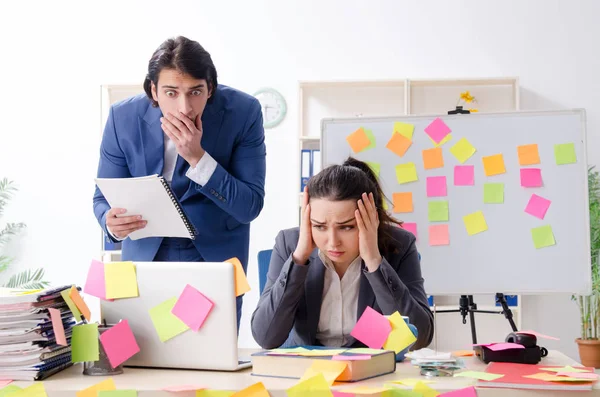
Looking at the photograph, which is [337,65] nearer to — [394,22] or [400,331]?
[394,22]

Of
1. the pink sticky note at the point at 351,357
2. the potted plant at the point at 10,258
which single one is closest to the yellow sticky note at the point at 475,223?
the pink sticky note at the point at 351,357

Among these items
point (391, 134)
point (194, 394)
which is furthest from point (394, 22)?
point (194, 394)

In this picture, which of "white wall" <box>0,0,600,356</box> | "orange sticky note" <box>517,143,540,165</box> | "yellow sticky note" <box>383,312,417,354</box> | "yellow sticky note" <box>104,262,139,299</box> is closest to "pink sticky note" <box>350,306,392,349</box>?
"yellow sticky note" <box>383,312,417,354</box>

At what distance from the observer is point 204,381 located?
1.36 metres

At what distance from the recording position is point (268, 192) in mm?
4695

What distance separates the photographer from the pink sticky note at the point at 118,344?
145 centimetres

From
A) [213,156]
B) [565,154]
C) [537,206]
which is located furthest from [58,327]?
[565,154]

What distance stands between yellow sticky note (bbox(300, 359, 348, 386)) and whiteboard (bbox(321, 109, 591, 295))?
6.07 ft

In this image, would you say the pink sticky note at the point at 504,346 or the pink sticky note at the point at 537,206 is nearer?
the pink sticky note at the point at 504,346

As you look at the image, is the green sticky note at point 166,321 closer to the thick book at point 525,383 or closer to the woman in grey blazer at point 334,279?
the woman in grey blazer at point 334,279

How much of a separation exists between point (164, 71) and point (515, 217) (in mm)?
1707

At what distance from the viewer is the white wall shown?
452 cm

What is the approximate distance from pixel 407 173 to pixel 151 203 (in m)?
1.56

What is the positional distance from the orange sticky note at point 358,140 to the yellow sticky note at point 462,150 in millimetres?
363
